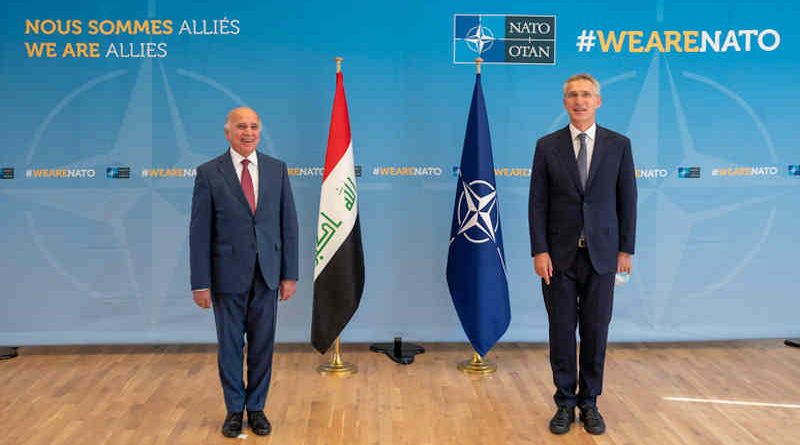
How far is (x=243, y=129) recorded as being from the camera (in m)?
3.43

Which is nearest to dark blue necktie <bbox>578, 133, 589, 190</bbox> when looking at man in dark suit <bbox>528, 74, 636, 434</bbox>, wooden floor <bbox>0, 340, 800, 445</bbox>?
man in dark suit <bbox>528, 74, 636, 434</bbox>

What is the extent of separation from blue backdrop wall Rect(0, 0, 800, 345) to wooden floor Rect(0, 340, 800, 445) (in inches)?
7.9

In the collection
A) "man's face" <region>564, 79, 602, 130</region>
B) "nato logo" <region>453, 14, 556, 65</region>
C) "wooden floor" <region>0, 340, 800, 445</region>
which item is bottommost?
"wooden floor" <region>0, 340, 800, 445</region>

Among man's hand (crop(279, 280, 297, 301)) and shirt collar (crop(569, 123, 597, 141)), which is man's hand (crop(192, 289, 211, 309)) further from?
shirt collar (crop(569, 123, 597, 141))

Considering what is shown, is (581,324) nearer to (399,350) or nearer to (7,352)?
(399,350)

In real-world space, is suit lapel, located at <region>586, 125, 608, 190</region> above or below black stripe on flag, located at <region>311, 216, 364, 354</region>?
above

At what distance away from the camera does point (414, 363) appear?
15.8ft

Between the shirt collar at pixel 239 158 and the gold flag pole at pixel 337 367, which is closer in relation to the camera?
the shirt collar at pixel 239 158

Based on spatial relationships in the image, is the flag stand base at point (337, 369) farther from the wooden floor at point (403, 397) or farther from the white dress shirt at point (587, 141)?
the white dress shirt at point (587, 141)

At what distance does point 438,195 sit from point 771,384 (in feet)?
7.29

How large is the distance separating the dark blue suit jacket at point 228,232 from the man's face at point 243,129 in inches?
3.5

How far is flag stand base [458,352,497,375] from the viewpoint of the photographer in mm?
4613

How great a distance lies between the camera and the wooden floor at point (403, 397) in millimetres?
3576

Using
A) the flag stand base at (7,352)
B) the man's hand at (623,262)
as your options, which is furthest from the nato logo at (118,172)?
the man's hand at (623,262)
